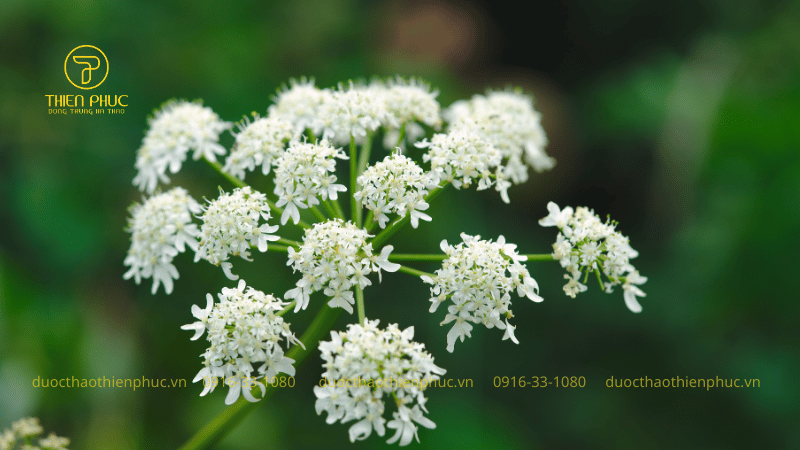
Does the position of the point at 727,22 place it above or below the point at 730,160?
above

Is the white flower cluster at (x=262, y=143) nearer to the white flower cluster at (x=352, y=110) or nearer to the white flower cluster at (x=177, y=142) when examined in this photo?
the white flower cluster at (x=352, y=110)

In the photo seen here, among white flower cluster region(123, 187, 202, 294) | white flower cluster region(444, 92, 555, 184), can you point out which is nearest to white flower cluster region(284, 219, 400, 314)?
white flower cluster region(123, 187, 202, 294)

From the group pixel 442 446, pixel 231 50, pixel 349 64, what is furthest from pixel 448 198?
pixel 231 50

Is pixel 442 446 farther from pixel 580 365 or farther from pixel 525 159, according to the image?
pixel 525 159

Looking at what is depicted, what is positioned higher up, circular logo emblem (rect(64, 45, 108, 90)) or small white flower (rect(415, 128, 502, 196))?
circular logo emblem (rect(64, 45, 108, 90))

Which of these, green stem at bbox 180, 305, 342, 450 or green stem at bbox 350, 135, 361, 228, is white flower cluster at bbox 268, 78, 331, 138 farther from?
green stem at bbox 180, 305, 342, 450

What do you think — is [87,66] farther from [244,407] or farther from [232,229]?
[244,407]
